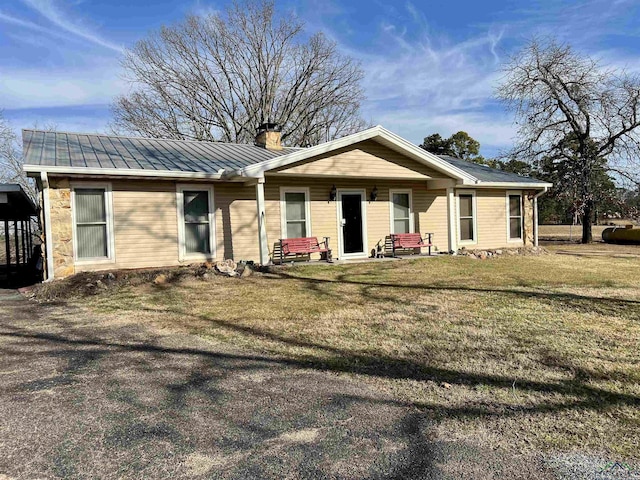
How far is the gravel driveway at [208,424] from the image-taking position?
7.77ft

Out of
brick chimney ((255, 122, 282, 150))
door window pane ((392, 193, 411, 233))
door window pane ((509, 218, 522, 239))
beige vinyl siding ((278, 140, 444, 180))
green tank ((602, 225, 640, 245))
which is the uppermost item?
brick chimney ((255, 122, 282, 150))

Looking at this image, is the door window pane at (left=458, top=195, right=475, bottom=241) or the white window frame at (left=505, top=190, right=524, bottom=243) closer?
the door window pane at (left=458, top=195, right=475, bottom=241)

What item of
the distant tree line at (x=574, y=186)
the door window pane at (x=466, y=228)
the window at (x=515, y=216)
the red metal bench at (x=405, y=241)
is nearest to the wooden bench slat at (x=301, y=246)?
the red metal bench at (x=405, y=241)

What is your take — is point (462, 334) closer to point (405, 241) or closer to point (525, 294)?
point (525, 294)

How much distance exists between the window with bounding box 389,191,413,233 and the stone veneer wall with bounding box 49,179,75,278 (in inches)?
324

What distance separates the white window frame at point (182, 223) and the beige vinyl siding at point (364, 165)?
1.86 metres

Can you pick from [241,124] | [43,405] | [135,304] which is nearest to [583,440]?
[43,405]

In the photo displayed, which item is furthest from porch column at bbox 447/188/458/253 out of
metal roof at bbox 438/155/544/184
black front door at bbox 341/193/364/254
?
black front door at bbox 341/193/364/254

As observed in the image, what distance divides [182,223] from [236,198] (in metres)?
1.45

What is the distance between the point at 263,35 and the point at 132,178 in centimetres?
2025

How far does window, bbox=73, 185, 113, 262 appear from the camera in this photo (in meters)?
9.28

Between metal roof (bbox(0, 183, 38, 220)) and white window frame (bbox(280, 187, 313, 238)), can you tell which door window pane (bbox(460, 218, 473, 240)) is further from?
metal roof (bbox(0, 183, 38, 220))

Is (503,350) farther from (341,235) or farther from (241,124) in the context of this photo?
(241,124)

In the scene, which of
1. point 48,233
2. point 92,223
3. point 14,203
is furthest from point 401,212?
point 14,203
